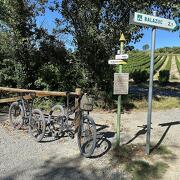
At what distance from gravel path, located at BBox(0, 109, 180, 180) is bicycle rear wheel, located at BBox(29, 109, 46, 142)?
152 millimetres

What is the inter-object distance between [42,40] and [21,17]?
1.20 meters

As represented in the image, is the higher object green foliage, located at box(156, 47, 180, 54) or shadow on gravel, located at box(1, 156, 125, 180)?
green foliage, located at box(156, 47, 180, 54)

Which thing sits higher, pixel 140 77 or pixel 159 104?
pixel 140 77

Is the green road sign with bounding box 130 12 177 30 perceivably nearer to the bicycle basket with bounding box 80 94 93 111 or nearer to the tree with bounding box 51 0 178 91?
the bicycle basket with bounding box 80 94 93 111

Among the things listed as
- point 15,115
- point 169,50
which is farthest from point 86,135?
point 169,50

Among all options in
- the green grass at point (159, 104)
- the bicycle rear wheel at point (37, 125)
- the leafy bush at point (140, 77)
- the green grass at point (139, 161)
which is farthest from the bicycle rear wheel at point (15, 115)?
the leafy bush at point (140, 77)

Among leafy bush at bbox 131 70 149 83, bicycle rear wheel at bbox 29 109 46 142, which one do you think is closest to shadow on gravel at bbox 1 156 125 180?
bicycle rear wheel at bbox 29 109 46 142

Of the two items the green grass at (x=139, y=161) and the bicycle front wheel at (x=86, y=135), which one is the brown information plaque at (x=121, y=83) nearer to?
the bicycle front wheel at (x=86, y=135)

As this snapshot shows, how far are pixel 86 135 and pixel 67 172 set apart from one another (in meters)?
1.03

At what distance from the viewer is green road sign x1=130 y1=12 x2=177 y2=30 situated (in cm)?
589

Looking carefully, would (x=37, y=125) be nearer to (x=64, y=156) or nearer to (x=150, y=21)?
(x=64, y=156)

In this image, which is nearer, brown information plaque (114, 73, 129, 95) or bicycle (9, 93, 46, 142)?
brown information plaque (114, 73, 129, 95)

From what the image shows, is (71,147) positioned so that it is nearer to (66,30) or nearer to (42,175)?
(42,175)

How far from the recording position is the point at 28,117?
775cm
